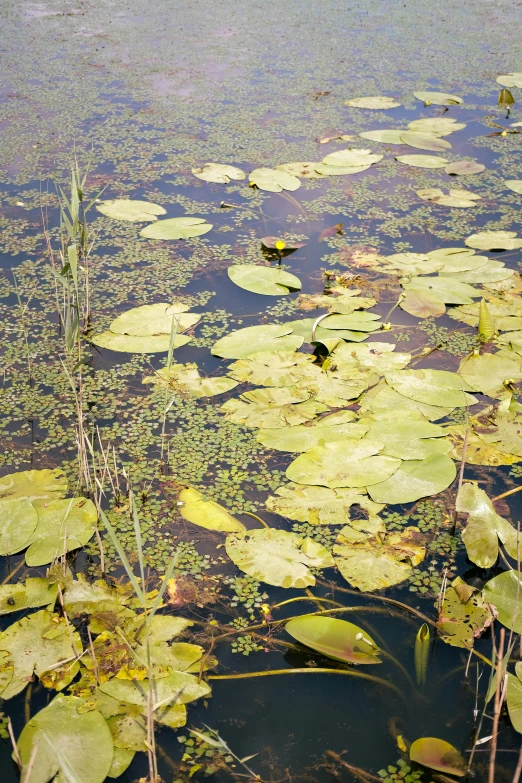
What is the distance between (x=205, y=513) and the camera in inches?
70.6

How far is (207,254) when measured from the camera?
9.89 feet

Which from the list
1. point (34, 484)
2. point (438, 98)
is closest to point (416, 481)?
point (34, 484)

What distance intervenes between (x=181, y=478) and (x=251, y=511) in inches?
9.0

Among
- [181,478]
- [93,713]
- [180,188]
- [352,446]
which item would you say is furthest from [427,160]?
[93,713]

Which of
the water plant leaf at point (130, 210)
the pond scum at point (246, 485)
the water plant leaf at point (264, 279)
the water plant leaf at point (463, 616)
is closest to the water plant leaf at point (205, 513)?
the pond scum at point (246, 485)

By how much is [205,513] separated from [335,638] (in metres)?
0.49

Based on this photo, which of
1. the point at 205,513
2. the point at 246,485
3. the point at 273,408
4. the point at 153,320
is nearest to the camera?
the point at 205,513

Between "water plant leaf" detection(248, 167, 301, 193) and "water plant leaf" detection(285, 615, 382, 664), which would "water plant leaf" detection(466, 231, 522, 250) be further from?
"water plant leaf" detection(285, 615, 382, 664)

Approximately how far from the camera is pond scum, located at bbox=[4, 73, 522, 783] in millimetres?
1362

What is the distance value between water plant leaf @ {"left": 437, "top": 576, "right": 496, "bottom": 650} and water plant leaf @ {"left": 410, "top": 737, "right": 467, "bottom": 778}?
0.24m

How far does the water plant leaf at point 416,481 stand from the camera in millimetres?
1825

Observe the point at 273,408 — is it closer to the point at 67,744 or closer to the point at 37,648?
the point at 37,648

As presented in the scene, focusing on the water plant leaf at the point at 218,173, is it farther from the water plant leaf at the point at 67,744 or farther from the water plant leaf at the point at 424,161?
the water plant leaf at the point at 67,744

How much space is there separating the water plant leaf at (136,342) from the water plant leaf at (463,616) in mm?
1258
